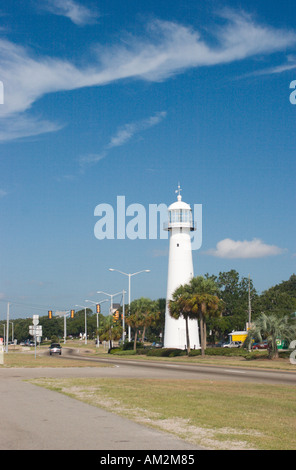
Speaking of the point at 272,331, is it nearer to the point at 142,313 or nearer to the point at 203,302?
the point at 203,302

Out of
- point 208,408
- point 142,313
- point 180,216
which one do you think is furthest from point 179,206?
point 208,408

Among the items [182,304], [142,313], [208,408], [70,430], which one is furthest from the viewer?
[142,313]

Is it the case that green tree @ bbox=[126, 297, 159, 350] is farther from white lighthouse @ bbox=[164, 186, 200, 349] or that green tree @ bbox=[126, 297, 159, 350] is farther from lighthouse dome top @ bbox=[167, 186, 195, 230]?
lighthouse dome top @ bbox=[167, 186, 195, 230]

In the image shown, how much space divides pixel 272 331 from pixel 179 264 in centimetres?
2256

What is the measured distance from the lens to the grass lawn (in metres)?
10.5

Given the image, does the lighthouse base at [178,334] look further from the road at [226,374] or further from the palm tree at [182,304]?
the road at [226,374]

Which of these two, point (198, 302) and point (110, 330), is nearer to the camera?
point (198, 302)

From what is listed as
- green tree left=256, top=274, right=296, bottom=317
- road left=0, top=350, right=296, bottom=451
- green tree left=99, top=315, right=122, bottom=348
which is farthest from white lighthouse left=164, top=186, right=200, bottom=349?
road left=0, top=350, right=296, bottom=451

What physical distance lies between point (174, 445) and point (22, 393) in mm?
11040

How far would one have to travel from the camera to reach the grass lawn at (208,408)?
34.6 ft

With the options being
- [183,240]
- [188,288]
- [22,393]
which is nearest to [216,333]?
[183,240]

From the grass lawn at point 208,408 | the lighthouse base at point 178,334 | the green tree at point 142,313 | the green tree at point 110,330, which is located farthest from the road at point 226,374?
the green tree at point 110,330

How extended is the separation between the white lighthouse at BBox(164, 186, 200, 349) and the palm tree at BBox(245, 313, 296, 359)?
20445 millimetres

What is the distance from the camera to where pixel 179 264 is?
6581 cm
